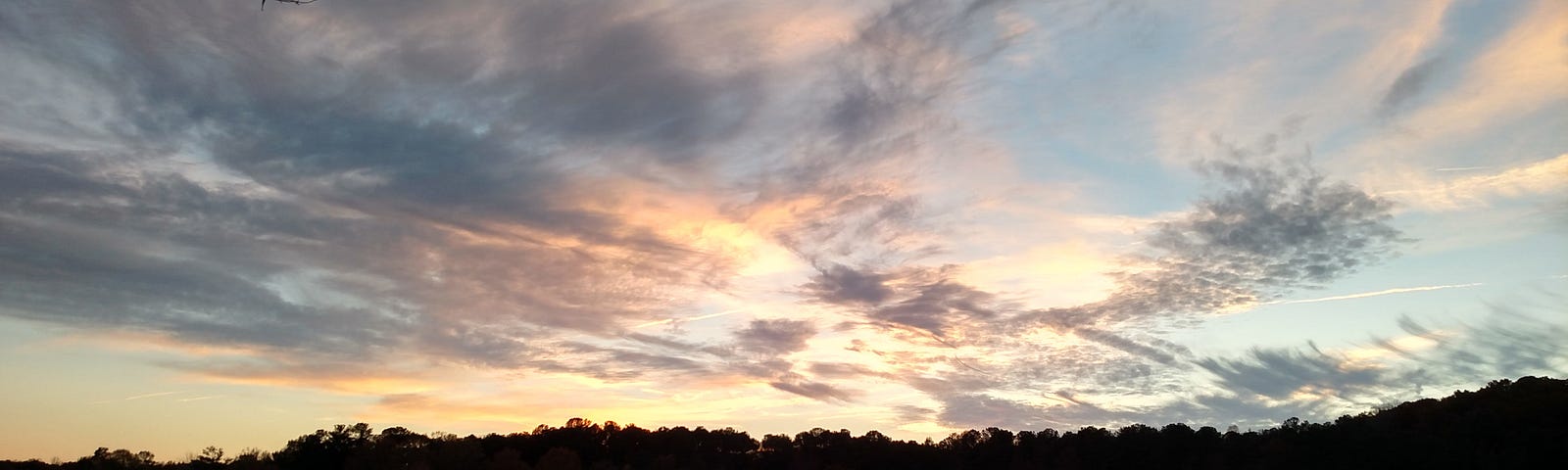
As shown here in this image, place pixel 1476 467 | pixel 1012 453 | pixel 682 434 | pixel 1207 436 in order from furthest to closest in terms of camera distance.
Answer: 1. pixel 682 434
2. pixel 1012 453
3. pixel 1207 436
4. pixel 1476 467

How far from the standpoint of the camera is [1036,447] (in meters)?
126

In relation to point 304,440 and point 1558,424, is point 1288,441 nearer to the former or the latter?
point 1558,424

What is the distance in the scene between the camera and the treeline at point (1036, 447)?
88.7 m

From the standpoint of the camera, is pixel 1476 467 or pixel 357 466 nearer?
pixel 1476 467

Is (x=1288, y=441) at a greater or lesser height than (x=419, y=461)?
greater

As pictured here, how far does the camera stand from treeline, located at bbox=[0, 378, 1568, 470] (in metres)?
88.7

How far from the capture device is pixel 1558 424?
291ft

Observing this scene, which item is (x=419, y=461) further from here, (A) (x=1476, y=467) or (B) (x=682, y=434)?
(A) (x=1476, y=467)

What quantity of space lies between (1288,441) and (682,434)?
77877 mm

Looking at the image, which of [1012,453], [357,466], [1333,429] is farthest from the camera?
[1012,453]

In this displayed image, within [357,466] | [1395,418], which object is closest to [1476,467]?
[1395,418]

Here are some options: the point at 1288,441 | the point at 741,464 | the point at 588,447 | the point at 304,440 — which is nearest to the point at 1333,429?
the point at 1288,441

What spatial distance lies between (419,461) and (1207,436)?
287 feet

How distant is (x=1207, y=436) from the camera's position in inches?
4496
